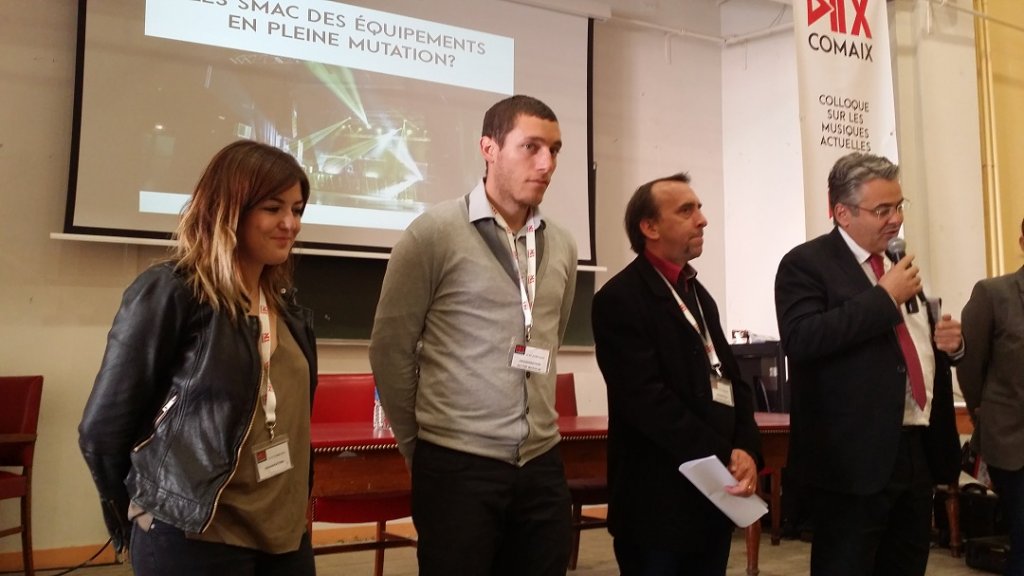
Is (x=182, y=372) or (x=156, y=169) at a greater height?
(x=156, y=169)

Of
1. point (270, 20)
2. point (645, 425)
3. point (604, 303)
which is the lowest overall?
point (645, 425)

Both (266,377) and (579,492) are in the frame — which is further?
(579,492)

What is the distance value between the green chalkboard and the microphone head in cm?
307

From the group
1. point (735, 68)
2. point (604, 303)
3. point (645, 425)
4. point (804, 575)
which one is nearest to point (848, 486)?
point (645, 425)

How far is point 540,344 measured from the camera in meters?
1.85

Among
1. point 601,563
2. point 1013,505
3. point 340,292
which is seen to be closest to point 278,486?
point 1013,505

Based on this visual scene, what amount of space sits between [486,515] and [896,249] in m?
1.37

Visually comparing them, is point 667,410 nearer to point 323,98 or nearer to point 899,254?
point 899,254

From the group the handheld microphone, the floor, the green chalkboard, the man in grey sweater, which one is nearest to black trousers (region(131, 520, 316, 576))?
the man in grey sweater

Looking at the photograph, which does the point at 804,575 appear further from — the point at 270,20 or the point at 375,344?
the point at 270,20

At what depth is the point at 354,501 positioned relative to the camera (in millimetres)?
3211

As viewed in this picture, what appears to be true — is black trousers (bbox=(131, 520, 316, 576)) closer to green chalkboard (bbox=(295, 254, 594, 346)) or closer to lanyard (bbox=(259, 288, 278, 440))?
lanyard (bbox=(259, 288, 278, 440))

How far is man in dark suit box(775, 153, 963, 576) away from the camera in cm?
207

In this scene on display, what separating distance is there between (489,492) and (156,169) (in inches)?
131
